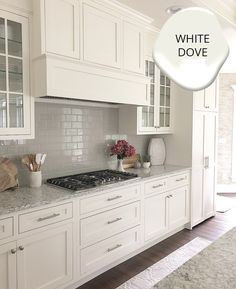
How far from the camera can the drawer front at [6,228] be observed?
1.62 meters

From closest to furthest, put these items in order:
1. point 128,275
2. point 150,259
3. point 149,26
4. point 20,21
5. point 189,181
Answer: point 20,21, point 128,275, point 150,259, point 149,26, point 189,181

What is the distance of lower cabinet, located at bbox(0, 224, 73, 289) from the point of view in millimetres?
1669

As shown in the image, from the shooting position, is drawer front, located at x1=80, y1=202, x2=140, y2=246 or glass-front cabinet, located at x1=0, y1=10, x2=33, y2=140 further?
drawer front, located at x1=80, y1=202, x2=140, y2=246

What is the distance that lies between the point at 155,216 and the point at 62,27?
6.90 feet

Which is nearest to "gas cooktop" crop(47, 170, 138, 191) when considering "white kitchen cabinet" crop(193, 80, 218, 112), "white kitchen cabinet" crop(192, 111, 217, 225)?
"white kitchen cabinet" crop(192, 111, 217, 225)

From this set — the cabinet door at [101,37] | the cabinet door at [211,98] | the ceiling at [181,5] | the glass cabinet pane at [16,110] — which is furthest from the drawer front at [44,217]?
the cabinet door at [211,98]

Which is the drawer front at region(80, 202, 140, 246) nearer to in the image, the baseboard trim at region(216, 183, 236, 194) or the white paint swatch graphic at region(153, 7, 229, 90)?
the white paint swatch graphic at region(153, 7, 229, 90)

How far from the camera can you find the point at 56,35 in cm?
203

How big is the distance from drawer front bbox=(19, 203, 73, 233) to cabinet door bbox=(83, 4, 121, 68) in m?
1.27

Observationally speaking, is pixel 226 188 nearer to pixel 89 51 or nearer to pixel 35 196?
pixel 89 51

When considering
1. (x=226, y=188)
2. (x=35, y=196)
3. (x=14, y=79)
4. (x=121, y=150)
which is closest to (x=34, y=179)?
(x=35, y=196)

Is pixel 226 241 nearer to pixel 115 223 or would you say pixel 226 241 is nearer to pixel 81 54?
pixel 115 223

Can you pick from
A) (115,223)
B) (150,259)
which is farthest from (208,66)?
(150,259)

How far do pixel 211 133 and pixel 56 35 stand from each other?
2.55 meters
